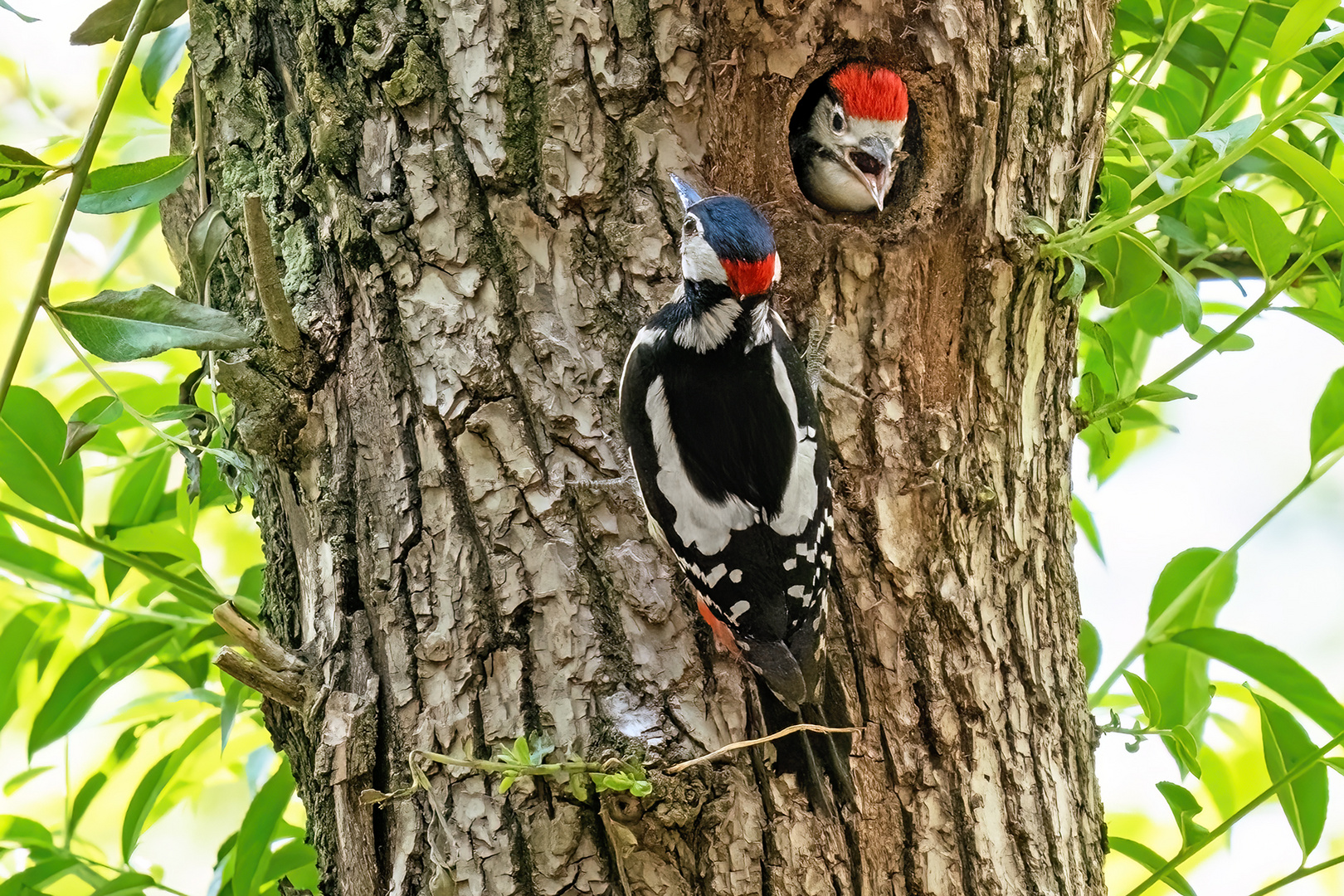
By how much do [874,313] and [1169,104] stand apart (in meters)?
0.64

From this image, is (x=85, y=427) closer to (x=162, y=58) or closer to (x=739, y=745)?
(x=162, y=58)

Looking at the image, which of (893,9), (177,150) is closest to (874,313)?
(893,9)

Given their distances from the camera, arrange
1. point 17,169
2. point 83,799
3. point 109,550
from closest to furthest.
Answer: point 17,169, point 109,550, point 83,799

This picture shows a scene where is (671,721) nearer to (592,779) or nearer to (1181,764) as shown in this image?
(592,779)

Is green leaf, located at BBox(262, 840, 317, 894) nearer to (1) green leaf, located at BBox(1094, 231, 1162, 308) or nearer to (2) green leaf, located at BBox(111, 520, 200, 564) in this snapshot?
(2) green leaf, located at BBox(111, 520, 200, 564)

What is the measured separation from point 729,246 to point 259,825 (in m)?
0.85

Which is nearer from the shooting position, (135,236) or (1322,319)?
(1322,319)

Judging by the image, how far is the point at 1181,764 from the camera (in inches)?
40.5

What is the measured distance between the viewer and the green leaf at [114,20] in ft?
3.45

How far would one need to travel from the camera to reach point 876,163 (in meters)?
0.97

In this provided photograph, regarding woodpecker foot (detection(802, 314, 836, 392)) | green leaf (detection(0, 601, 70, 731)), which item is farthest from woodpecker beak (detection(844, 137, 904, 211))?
green leaf (detection(0, 601, 70, 731))

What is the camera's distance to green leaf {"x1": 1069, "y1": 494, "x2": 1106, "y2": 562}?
1335 mm

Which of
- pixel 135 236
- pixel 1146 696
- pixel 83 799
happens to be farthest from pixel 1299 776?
pixel 135 236

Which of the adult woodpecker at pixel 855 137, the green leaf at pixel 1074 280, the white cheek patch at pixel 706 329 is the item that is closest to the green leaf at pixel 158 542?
the white cheek patch at pixel 706 329
